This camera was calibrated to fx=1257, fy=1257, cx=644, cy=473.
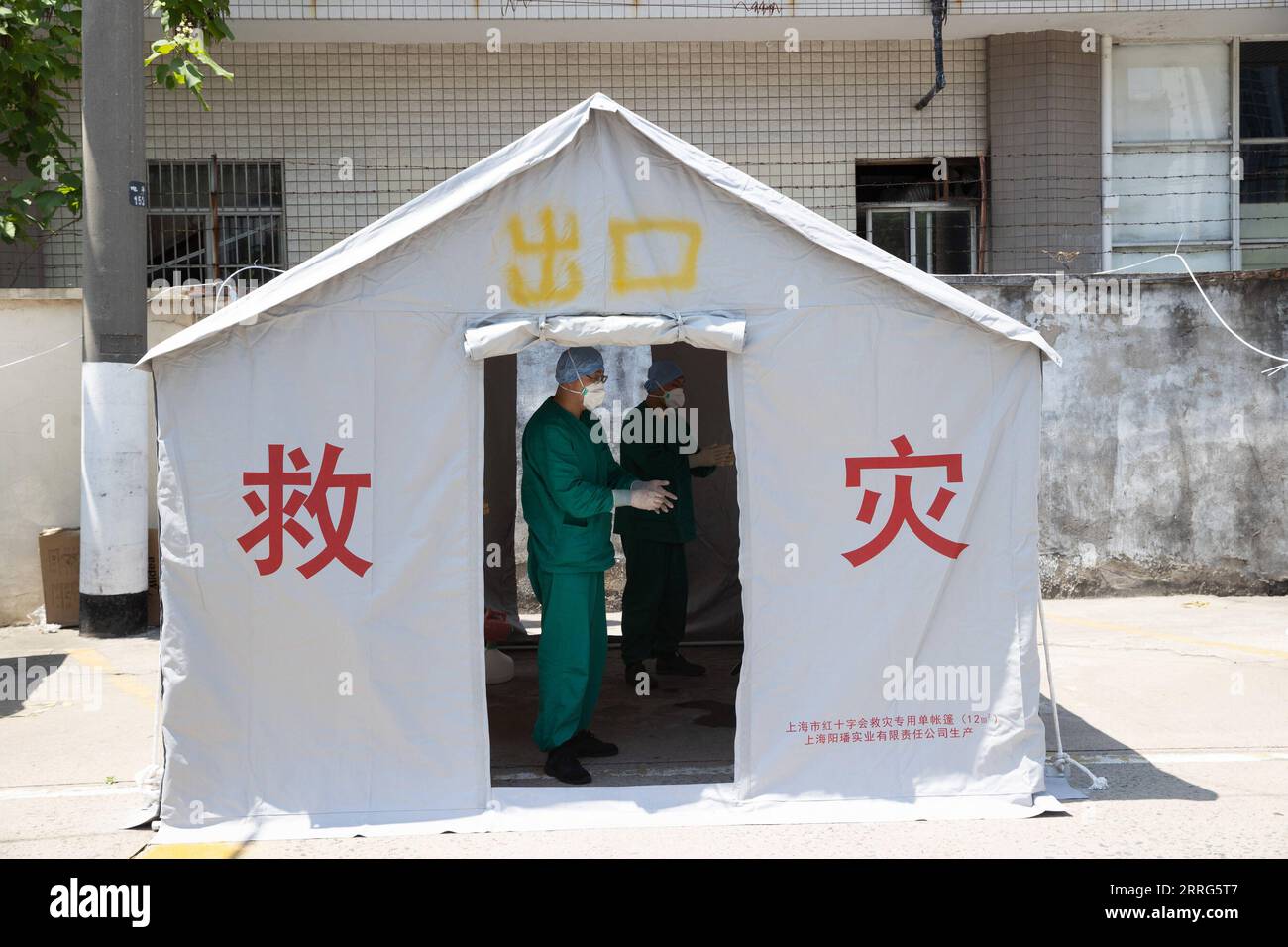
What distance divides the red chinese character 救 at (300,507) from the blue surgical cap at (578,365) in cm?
119

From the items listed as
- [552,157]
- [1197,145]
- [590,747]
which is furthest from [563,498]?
[1197,145]

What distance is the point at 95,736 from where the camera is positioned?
22.8 feet

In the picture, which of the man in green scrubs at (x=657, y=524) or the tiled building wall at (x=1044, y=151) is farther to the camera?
the tiled building wall at (x=1044, y=151)

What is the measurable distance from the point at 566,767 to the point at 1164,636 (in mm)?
5235

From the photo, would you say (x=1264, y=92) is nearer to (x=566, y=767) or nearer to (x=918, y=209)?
(x=918, y=209)

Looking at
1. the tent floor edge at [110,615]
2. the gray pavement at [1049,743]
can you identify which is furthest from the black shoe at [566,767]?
the tent floor edge at [110,615]

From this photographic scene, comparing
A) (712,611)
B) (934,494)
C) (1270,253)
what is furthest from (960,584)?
(1270,253)

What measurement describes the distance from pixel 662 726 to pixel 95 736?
10.3ft

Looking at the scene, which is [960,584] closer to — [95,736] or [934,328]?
[934,328]

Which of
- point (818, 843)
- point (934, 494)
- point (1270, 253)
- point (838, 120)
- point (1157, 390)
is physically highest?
point (838, 120)

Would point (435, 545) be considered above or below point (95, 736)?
above

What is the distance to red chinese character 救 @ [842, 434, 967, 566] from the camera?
17.8 feet

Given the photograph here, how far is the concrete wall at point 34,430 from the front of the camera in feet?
32.6

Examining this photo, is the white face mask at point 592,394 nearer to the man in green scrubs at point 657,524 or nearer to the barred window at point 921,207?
the man in green scrubs at point 657,524
